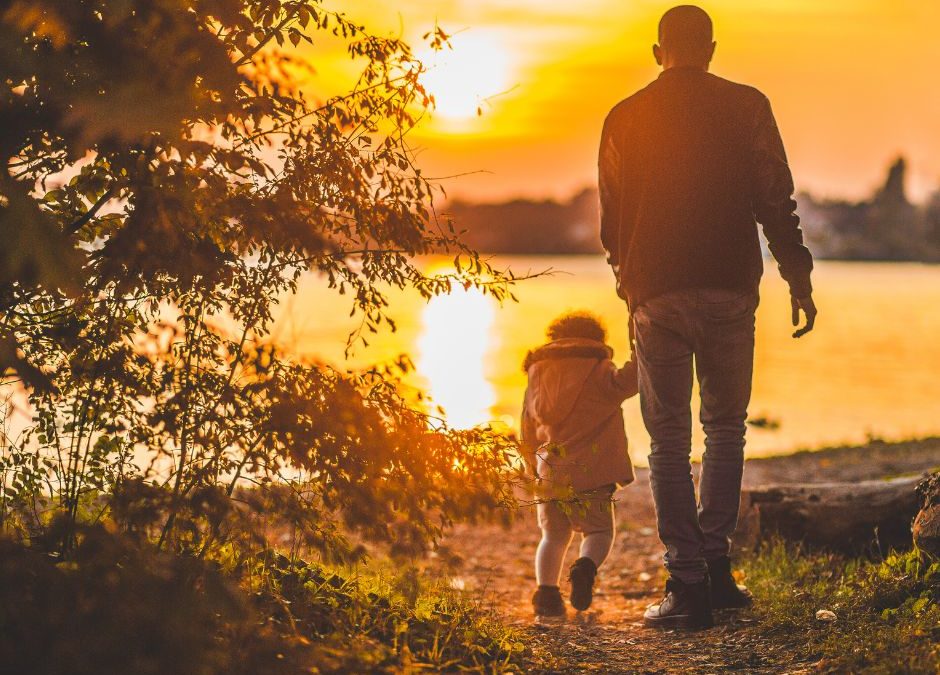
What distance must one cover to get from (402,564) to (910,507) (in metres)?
3.82

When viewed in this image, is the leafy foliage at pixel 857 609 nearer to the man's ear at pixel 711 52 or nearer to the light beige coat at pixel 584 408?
the light beige coat at pixel 584 408

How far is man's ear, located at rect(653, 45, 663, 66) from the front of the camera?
5017mm

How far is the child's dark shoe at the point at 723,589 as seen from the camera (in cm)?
509

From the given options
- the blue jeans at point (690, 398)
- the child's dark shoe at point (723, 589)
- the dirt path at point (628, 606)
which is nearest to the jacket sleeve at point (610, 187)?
the blue jeans at point (690, 398)

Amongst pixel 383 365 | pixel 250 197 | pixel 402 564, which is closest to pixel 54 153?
pixel 250 197

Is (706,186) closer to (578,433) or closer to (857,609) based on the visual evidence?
(578,433)

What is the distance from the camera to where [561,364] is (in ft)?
18.8

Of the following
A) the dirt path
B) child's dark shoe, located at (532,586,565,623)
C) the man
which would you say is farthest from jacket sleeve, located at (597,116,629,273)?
child's dark shoe, located at (532,586,565,623)

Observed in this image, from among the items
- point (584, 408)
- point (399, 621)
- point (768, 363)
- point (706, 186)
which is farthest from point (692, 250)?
point (768, 363)

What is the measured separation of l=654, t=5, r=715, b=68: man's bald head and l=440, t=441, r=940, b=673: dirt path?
2128mm

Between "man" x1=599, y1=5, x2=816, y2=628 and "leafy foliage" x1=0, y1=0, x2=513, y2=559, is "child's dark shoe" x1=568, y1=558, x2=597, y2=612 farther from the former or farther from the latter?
"leafy foliage" x1=0, y1=0, x2=513, y2=559

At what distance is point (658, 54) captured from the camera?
16.6 feet

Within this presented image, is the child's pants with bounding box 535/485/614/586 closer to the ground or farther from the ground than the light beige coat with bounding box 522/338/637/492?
closer to the ground

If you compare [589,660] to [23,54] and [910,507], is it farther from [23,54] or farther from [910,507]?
[23,54]
